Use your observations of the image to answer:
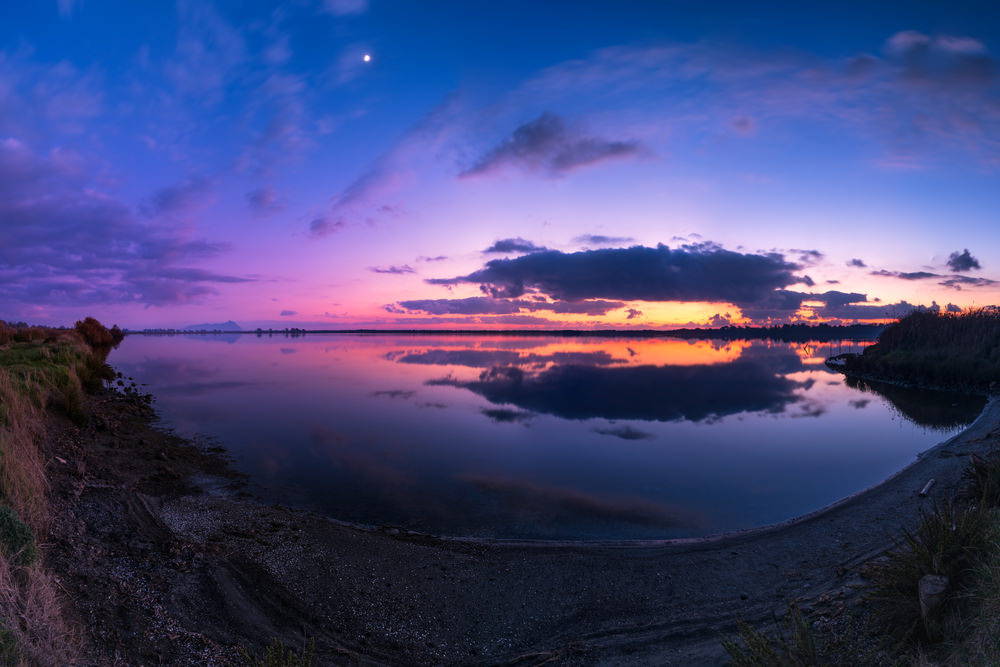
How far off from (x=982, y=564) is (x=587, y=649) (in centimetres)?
410

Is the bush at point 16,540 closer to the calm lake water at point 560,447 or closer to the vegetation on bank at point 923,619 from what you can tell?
the calm lake water at point 560,447

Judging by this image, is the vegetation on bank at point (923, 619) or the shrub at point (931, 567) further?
the shrub at point (931, 567)

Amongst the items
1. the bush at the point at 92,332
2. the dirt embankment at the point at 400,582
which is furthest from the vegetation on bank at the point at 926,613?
the bush at the point at 92,332

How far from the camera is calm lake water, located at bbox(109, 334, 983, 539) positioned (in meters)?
11.3

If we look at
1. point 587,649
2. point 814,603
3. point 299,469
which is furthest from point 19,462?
point 814,603

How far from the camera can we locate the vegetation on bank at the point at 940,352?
3112 cm

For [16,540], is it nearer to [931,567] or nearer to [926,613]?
[926,613]

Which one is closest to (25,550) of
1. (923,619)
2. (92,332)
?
(923,619)

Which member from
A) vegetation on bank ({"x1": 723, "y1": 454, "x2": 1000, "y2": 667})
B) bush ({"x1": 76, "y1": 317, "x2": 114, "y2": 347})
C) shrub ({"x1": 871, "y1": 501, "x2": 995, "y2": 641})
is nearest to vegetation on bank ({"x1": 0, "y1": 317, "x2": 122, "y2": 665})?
vegetation on bank ({"x1": 723, "y1": 454, "x2": 1000, "y2": 667})

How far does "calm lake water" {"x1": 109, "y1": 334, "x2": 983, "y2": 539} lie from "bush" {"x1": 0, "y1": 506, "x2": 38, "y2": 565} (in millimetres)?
5986

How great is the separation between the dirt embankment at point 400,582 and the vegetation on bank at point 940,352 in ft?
94.7

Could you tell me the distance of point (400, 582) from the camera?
7594 mm

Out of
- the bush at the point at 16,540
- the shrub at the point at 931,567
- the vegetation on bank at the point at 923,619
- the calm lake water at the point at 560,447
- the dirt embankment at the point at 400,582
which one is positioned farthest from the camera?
the calm lake water at the point at 560,447

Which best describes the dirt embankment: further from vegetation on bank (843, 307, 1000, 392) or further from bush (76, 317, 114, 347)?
bush (76, 317, 114, 347)
